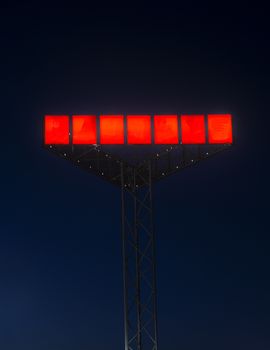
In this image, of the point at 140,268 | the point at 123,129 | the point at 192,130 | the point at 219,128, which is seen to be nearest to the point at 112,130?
the point at 123,129

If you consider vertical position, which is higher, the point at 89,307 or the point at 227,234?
the point at 227,234

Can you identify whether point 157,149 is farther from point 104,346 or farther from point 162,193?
point 104,346

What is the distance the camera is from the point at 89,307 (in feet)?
54.0

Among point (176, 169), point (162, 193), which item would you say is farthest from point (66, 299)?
point (176, 169)

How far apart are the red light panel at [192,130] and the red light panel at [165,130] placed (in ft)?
0.59

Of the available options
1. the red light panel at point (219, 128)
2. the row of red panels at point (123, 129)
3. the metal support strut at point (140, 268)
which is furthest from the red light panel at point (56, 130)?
the red light panel at point (219, 128)

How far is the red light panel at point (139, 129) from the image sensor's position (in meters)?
13.4

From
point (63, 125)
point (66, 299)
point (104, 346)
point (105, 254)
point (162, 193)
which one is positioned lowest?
point (104, 346)

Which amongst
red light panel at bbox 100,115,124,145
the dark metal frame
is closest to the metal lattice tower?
the dark metal frame

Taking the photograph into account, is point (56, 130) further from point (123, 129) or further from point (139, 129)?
point (139, 129)

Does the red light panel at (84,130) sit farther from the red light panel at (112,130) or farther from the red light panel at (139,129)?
the red light panel at (139,129)

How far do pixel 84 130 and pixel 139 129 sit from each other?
110 centimetres

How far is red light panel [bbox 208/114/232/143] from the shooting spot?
13766mm

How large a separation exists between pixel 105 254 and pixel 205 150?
4.16 metres
